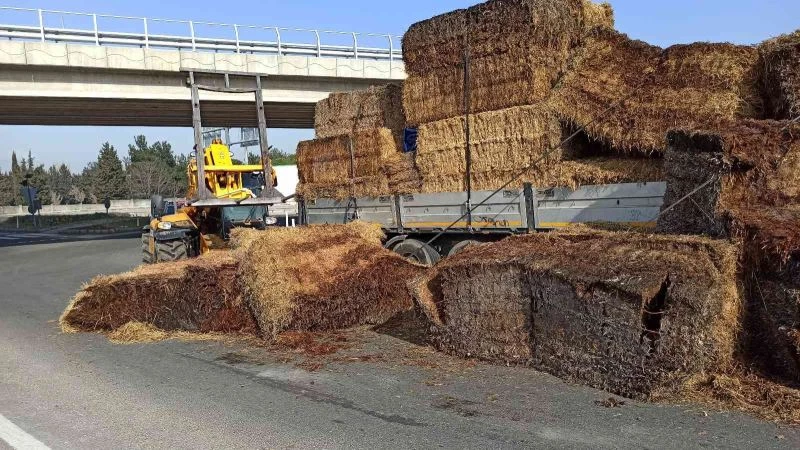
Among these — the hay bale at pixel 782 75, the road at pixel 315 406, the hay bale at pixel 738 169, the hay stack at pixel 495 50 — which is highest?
the hay stack at pixel 495 50

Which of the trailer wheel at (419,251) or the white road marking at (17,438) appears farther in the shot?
the trailer wheel at (419,251)

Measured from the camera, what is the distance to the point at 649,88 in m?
9.00

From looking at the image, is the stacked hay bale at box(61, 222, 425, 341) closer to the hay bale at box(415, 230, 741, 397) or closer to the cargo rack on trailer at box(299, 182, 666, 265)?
the cargo rack on trailer at box(299, 182, 666, 265)

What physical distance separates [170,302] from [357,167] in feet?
15.0

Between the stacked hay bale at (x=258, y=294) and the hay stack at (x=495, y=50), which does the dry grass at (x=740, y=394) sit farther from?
the hay stack at (x=495, y=50)

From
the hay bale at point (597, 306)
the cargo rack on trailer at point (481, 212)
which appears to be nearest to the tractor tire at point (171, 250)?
the cargo rack on trailer at point (481, 212)

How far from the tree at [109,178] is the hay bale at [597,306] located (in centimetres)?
7452

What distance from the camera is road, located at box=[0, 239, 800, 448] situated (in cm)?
502

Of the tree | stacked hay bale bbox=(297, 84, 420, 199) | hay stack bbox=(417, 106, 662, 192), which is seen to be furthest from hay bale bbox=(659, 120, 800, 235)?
the tree

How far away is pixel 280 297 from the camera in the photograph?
28.5 feet

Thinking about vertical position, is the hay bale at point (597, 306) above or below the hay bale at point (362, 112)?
below

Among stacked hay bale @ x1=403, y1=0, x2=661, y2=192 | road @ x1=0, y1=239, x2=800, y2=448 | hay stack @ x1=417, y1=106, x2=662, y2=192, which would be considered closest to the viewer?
road @ x1=0, y1=239, x2=800, y2=448

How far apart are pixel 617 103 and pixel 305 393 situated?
5447 millimetres

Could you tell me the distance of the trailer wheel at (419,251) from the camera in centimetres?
1138
